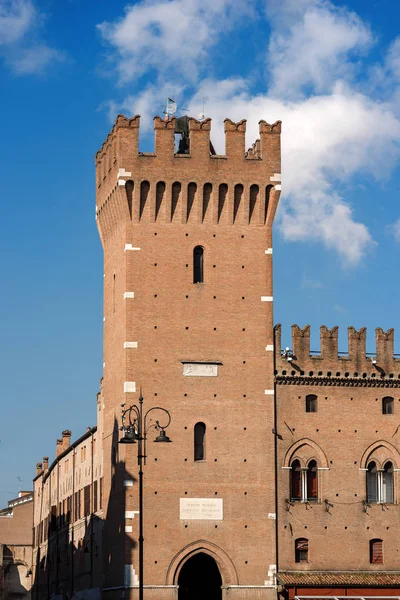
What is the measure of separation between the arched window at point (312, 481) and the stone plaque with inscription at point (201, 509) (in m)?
4.56

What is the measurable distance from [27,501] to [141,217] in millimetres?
55300

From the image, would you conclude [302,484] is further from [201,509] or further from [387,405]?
[387,405]

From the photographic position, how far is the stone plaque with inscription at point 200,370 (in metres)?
60.7

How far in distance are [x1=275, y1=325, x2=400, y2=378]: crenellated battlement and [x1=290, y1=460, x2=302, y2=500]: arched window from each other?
13.7ft

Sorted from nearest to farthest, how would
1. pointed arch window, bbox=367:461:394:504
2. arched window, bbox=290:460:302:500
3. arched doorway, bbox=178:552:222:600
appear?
arched window, bbox=290:460:302:500, pointed arch window, bbox=367:461:394:504, arched doorway, bbox=178:552:222:600

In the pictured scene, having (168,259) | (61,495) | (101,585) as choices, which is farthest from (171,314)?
(61,495)

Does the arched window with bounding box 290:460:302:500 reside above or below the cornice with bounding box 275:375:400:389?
below

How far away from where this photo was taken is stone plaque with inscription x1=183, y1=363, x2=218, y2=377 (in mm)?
60656

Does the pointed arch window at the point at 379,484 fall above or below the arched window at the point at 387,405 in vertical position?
below

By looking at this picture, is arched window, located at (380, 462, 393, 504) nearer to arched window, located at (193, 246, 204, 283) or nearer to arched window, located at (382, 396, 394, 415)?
arched window, located at (382, 396, 394, 415)

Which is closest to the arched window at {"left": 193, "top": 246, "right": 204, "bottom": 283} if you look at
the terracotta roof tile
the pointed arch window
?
the pointed arch window

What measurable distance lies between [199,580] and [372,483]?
379 inches

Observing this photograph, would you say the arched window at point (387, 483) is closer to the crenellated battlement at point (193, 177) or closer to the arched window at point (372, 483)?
the arched window at point (372, 483)

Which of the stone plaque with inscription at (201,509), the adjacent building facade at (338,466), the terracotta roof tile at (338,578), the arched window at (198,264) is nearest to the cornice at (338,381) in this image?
the adjacent building facade at (338,466)
